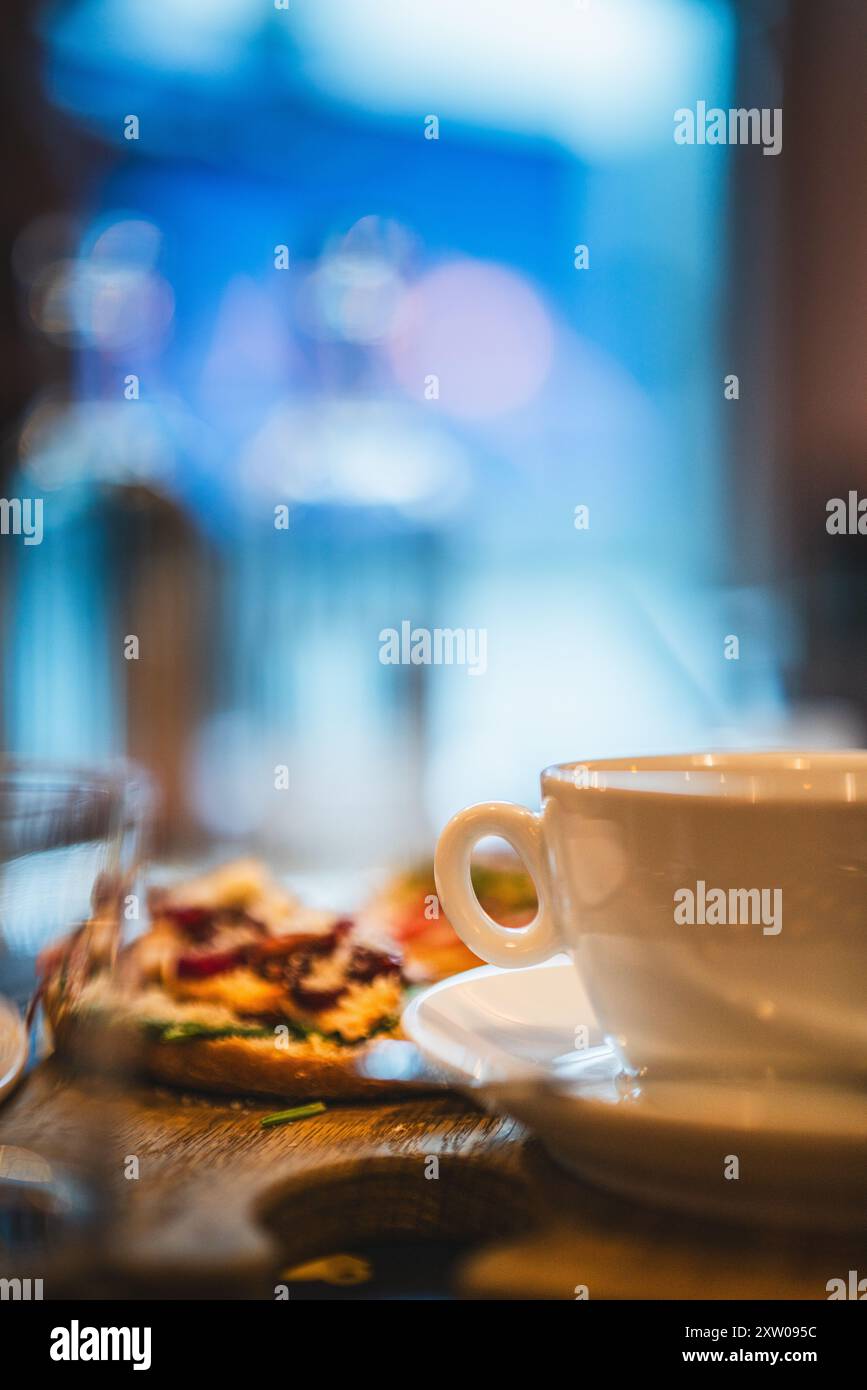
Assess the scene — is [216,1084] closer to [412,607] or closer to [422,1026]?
[422,1026]

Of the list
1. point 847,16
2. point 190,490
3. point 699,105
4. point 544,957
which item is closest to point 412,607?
point 190,490

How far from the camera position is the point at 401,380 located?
1891mm

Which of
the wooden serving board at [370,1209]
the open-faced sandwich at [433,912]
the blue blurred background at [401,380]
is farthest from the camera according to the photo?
the blue blurred background at [401,380]

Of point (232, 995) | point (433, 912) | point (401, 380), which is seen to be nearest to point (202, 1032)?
point (232, 995)

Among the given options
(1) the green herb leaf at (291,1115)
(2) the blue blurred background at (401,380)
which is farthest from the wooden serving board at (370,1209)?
(2) the blue blurred background at (401,380)

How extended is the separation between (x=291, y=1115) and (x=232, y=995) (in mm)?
73

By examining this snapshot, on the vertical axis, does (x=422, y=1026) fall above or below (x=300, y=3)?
below

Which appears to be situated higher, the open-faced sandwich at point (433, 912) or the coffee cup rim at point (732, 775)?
the coffee cup rim at point (732, 775)

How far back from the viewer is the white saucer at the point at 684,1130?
161 mm

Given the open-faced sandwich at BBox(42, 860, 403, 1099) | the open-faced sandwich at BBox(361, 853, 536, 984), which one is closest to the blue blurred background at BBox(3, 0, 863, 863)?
the open-faced sandwich at BBox(361, 853, 536, 984)

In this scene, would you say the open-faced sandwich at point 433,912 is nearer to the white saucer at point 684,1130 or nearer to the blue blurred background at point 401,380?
the white saucer at point 684,1130

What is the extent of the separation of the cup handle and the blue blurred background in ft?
4.83

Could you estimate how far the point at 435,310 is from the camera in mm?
1887

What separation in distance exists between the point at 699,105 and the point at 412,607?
102 centimetres
